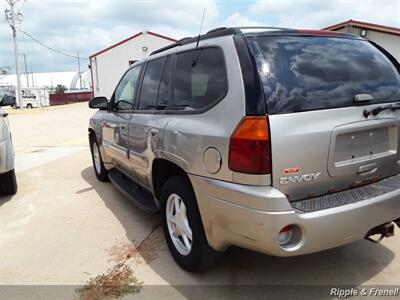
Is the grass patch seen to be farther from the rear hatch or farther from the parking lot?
the rear hatch

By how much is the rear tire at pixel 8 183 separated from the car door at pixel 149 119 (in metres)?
2.41

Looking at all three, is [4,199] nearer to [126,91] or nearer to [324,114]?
[126,91]

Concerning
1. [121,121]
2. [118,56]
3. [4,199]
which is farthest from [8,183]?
[118,56]

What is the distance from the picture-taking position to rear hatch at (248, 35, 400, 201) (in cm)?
249

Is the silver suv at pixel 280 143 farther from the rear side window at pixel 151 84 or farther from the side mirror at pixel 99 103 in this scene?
the side mirror at pixel 99 103

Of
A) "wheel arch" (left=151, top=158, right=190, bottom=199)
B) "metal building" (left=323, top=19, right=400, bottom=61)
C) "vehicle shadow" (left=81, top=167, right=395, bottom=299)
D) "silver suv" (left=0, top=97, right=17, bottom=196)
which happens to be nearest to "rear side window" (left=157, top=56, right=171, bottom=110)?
"wheel arch" (left=151, top=158, right=190, bottom=199)

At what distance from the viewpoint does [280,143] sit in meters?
2.45

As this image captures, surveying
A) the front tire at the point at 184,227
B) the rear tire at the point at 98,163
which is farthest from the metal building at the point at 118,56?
the front tire at the point at 184,227

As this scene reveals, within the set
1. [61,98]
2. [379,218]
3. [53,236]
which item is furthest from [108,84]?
[379,218]

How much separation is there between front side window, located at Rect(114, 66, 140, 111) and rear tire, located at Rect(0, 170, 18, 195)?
2013mm

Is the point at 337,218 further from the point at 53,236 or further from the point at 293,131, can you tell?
the point at 53,236

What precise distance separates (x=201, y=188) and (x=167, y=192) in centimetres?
64

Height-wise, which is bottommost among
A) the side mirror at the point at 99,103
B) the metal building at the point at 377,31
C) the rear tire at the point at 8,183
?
the rear tire at the point at 8,183

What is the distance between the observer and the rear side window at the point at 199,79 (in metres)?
2.82
